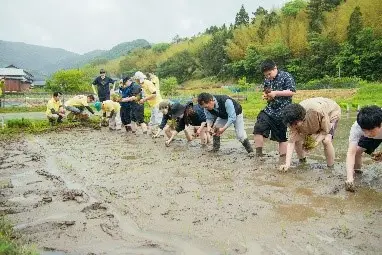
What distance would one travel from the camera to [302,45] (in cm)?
5122

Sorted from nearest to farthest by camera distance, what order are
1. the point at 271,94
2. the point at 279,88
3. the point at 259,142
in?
the point at 271,94
the point at 279,88
the point at 259,142

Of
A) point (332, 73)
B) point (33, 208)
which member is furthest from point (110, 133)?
point (332, 73)

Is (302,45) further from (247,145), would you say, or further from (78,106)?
(247,145)

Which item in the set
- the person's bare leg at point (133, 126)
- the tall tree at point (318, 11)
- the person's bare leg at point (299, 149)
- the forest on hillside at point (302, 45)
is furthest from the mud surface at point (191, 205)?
the tall tree at point (318, 11)

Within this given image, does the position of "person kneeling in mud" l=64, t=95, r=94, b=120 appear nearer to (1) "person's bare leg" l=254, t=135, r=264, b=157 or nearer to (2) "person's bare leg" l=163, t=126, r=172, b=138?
(2) "person's bare leg" l=163, t=126, r=172, b=138

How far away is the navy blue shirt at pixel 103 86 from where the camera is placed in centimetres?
1368

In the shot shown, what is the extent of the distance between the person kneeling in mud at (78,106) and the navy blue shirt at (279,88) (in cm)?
741

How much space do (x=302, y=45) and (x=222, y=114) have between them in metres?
46.6

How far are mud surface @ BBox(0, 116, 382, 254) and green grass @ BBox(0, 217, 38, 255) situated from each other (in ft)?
0.47

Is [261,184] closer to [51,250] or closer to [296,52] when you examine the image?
[51,250]

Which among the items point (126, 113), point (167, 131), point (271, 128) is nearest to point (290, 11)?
point (126, 113)

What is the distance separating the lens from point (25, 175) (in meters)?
6.75

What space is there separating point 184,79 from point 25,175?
224 ft

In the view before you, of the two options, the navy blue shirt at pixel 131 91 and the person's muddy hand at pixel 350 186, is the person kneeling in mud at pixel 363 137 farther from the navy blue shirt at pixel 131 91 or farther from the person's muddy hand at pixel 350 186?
the navy blue shirt at pixel 131 91
